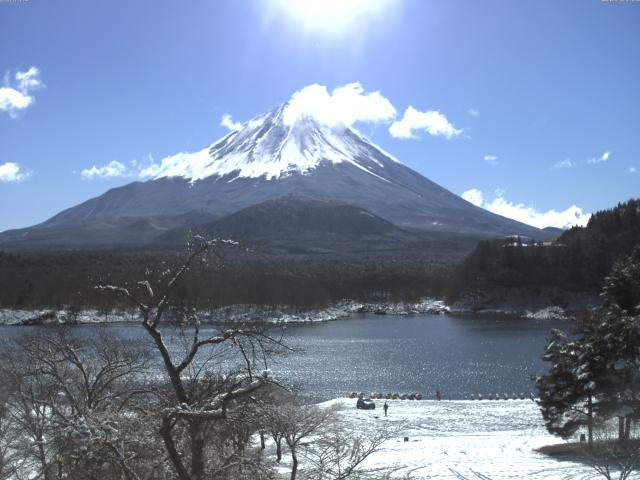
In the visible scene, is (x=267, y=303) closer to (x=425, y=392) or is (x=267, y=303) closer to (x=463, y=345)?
(x=463, y=345)

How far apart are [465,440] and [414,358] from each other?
25716 mm

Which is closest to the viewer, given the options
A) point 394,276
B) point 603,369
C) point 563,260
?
point 603,369

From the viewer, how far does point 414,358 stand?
158 feet

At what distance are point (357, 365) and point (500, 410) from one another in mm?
16331

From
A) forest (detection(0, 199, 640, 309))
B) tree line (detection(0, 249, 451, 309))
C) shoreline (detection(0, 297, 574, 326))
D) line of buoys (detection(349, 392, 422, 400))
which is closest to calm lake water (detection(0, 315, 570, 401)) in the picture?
line of buoys (detection(349, 392, 422, 400))

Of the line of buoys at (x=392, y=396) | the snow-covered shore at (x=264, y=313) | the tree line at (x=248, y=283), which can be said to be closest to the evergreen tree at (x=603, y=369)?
the line of buoys at (x=392, y=396)

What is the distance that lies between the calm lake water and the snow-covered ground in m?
4.20

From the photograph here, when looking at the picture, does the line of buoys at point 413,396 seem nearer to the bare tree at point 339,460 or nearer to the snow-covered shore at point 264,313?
the bare tree at point 339,460

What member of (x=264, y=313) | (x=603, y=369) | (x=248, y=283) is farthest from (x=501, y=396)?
(x=248, y=283)

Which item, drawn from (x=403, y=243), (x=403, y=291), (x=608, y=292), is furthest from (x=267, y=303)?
(x=403, y=243)

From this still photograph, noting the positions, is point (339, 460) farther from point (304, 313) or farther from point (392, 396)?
point (304, 313)

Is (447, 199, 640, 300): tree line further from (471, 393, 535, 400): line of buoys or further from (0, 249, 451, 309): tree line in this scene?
(471, 393, 535, 400): line of buoys

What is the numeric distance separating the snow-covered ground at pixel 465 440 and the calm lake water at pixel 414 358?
4197mm

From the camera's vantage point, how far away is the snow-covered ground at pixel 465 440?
16406 millimetres
